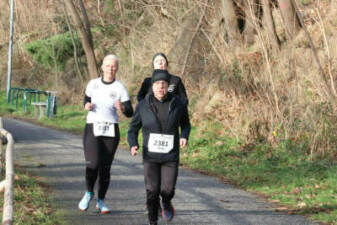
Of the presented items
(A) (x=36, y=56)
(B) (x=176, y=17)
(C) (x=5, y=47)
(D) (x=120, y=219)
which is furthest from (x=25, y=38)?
(D) (x=120, y=219)

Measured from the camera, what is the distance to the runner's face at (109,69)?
24.4ft

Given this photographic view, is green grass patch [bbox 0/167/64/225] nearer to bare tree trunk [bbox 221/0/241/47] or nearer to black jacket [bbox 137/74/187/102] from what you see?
black jacket [bbox 137/74/187/102]

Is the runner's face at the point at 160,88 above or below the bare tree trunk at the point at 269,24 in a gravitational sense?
below

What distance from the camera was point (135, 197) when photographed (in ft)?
29.3

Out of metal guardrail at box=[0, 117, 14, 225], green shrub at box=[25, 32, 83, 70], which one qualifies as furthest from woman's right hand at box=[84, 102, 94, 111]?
green shrub at box=[25, 32, 83, 70]

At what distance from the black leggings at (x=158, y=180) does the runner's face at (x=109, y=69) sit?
1.35 metres

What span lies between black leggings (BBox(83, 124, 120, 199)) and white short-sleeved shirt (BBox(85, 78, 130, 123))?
0.47 ft

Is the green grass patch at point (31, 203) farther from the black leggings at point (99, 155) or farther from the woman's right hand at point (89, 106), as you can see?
the woman's right hand at point (89, 106)

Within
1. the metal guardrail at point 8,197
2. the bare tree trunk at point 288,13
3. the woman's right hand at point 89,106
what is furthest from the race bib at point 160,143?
the bare tree trunk at point 288,13

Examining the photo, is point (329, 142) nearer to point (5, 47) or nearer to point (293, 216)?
point (293, 216)

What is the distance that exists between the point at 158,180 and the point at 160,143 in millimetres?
441

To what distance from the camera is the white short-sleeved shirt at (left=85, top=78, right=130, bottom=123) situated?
755cm

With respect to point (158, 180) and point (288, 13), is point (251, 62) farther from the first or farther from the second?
point (158, 180)

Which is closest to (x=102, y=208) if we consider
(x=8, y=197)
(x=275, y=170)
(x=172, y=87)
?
(x=172, y=87)
